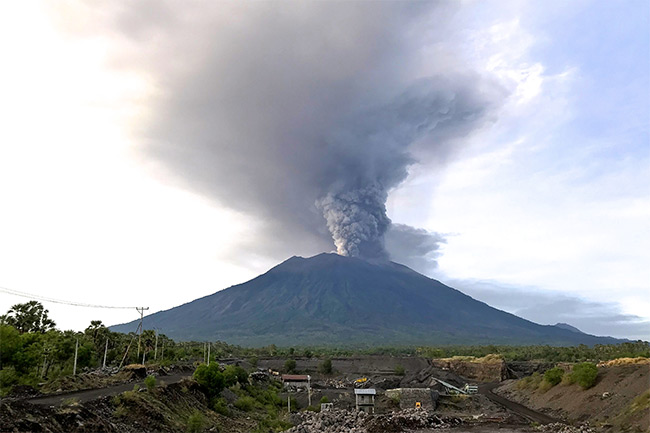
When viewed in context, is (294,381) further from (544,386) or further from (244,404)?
(544,386)

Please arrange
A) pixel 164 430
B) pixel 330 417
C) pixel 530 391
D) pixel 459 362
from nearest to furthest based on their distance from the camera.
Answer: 1. pixel 164 430
2. pixel 330 417
3. pixel 530 391
4. pixel 459 362

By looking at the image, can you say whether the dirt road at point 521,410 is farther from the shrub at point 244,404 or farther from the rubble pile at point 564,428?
the shrub at point 244,404

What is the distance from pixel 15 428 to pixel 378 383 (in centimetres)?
7142

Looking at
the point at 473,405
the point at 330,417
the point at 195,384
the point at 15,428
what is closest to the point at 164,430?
the point at 15,428

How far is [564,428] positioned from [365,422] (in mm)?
20422

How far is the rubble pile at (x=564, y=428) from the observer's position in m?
46.0

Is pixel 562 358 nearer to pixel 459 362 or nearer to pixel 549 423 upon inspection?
pixel 459 362

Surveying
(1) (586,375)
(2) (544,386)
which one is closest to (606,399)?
(1) (586,375)

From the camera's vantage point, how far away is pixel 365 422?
169 feet

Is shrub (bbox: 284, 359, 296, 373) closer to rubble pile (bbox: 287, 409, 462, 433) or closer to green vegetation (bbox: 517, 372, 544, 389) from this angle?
green vegetation (bbox: 517, 372, 544, 389)

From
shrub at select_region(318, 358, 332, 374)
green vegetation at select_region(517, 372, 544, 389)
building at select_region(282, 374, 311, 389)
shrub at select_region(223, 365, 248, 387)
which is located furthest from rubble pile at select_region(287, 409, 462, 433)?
shrub at select_region(318, 358, 332, 374)

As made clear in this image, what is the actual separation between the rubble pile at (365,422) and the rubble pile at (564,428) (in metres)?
10.1

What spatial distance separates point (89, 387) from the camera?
144 ft

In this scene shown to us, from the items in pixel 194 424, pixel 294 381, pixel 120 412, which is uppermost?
pixel 120 412
